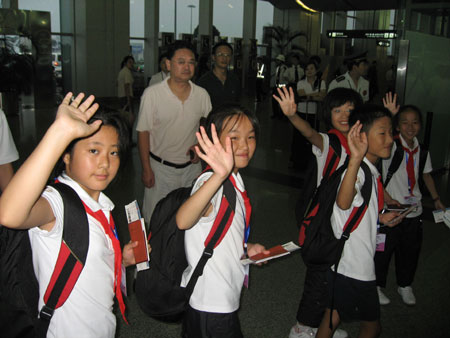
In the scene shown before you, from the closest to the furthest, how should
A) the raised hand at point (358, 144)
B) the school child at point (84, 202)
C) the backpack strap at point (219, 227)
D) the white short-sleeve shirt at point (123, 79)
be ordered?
the school child at point (84, 202) → the backpack strap at point (219, 227) → the raised hand at point (358, 144) → the white short-sleeve shirt at point (123, 79)

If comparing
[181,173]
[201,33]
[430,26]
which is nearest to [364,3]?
[201,33]

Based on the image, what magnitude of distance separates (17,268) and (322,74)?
7790 millimetres

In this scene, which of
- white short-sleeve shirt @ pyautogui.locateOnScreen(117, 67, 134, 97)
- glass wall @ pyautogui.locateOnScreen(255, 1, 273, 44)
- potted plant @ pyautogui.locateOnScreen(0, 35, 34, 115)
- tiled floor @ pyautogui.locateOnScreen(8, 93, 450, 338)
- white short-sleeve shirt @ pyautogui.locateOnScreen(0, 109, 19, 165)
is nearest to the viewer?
white short-sleeve shirt @ pyautogui.locateOnScreen(0, 109, 19, 165)

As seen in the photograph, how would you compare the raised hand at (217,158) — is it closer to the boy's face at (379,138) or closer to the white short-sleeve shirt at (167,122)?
the boy's face at (379,138)

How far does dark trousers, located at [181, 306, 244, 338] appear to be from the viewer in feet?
5.89

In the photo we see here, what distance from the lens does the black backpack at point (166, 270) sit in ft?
5.97

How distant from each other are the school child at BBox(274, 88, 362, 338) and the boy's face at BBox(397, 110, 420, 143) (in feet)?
2.22

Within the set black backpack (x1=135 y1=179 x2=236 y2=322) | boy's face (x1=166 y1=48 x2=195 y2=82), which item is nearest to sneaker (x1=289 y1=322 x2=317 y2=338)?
black backpack (x1=135 y1=179 x2=236 y2=322)

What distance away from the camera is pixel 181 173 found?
3486 mm

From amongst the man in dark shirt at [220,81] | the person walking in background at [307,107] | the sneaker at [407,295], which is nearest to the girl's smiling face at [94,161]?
the sneaker at [407,295]

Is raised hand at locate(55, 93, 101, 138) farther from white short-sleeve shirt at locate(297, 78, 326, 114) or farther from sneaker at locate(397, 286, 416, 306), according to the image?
white short-sleeve shirt at locate(297, 78, 326, 114)

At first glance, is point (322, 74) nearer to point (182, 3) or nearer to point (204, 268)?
point (204, 268)

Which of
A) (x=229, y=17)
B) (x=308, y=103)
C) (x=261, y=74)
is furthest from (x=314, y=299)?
(x=229, y=17)

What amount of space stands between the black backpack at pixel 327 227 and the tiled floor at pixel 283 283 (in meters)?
0.86
